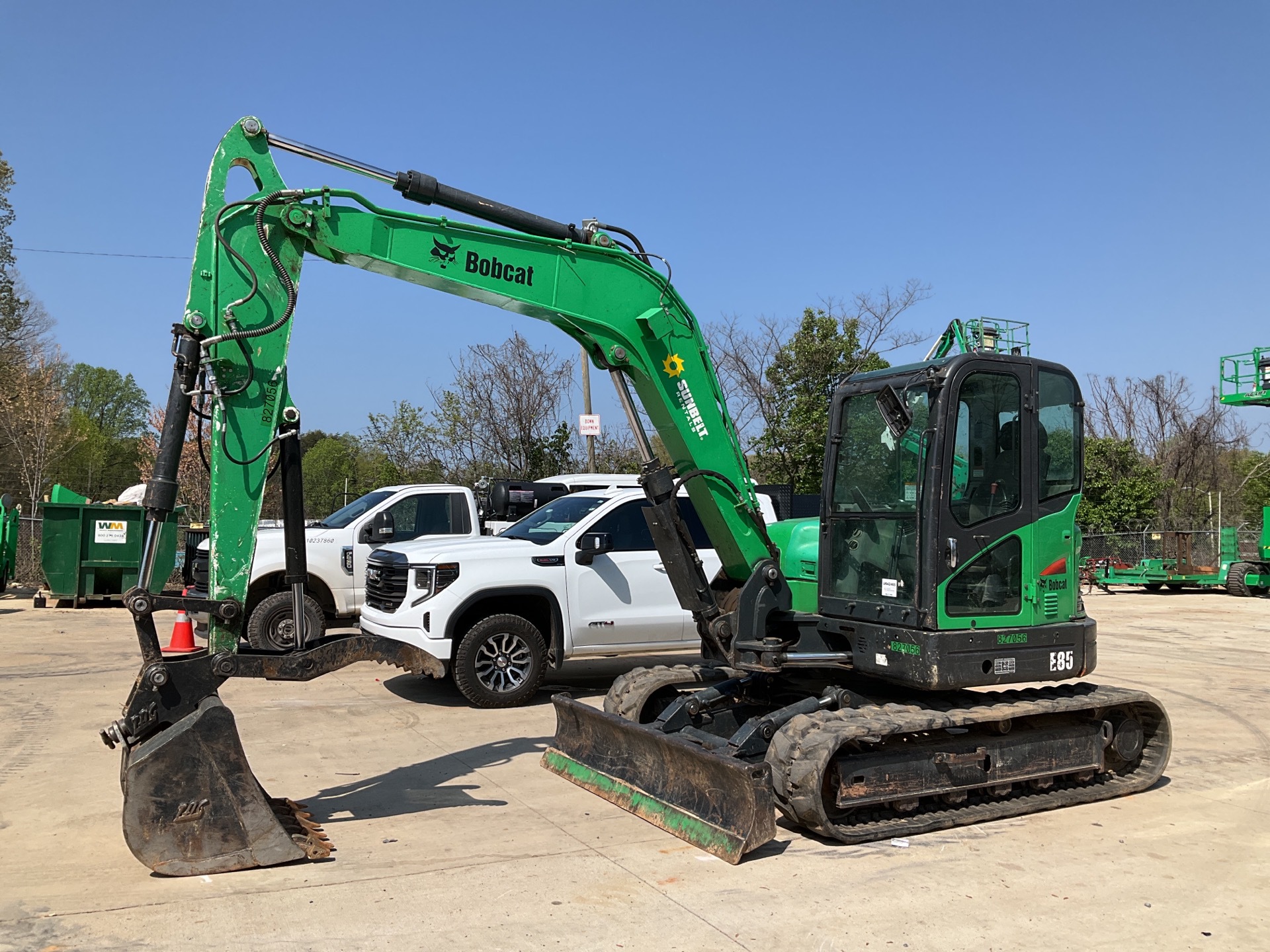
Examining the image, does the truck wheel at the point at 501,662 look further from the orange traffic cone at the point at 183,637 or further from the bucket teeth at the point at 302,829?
the orange traffic cone at the point at 183,637

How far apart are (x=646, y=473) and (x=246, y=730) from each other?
166 inches

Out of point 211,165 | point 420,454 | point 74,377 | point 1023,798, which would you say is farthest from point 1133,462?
point 74,377

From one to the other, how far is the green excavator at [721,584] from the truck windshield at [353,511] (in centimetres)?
642

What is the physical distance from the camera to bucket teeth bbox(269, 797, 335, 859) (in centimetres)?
541

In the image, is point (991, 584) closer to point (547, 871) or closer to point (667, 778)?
point (667, 778)

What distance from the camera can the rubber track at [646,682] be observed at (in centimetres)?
737

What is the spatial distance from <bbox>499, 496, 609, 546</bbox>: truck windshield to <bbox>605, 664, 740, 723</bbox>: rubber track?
114 inches

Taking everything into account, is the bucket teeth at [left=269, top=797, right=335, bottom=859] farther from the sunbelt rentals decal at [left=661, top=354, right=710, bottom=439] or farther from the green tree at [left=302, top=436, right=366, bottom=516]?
the green tree at [left=302, top=436, right=366, bottom=516]

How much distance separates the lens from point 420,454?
28406 millimetres

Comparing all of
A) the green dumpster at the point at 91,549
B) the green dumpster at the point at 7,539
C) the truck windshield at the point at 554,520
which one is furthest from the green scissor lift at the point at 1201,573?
the green dumpster at the point at 7,539

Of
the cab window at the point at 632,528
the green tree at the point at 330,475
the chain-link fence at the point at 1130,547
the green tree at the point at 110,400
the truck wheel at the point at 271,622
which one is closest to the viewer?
the cab window at the point at 632,528

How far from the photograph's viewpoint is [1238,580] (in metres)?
24.7

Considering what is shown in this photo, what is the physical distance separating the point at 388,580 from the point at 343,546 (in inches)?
114

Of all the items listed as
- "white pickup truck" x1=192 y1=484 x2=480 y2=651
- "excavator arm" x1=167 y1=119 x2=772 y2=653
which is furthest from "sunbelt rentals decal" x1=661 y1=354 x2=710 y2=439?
"white pickup truck" x1=192 y1=484 x2=480 y2=651
